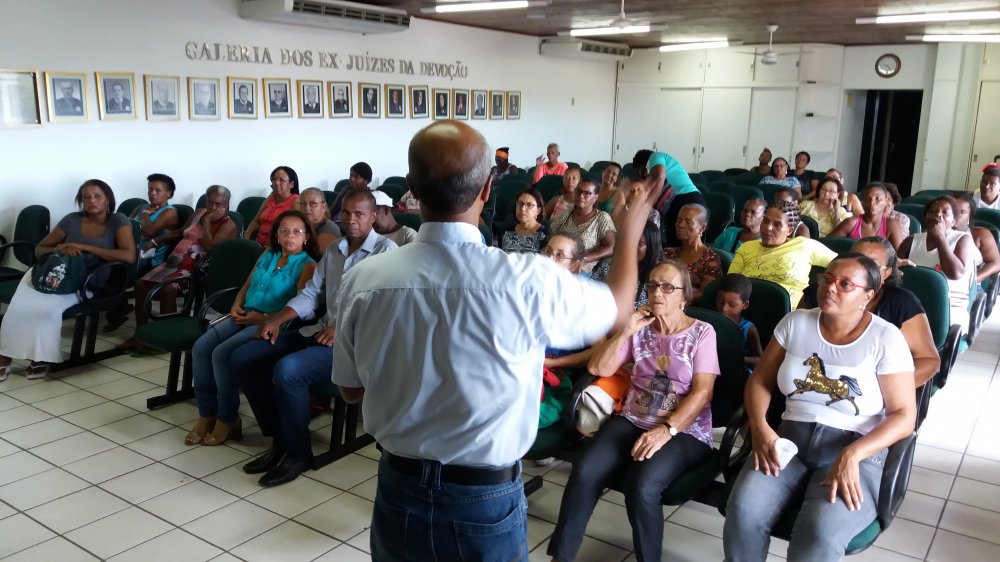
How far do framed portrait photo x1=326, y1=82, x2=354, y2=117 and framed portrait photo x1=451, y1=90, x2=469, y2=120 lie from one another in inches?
69.6

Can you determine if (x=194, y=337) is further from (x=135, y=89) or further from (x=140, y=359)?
A: (x=135, y=89)

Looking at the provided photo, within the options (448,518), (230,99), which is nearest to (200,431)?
(448,518)

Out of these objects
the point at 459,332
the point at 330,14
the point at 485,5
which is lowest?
the point at 459,332

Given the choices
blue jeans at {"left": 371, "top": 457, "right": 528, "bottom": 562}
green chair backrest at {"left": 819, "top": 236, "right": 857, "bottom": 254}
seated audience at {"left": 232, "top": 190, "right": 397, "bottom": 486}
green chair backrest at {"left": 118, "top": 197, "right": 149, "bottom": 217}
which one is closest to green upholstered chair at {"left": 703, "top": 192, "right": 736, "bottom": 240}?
green chair backrest at {"left": 819, "top": 236, "right": 857, "bottom": 254}

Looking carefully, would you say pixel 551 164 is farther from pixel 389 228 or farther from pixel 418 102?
pixel 389 228

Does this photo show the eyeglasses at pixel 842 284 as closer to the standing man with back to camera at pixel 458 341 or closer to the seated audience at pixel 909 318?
the seated audience at pixel 909 318

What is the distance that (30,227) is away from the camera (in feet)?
19.6

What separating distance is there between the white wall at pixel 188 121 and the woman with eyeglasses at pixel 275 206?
63.9 inches

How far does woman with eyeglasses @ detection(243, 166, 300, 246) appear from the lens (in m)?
6.10

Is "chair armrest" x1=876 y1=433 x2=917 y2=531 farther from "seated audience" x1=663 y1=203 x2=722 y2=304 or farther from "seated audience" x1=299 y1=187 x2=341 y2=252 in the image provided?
"seated audience" x1=299 y1=187 x2=341 y2=252

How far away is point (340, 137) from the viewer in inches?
353

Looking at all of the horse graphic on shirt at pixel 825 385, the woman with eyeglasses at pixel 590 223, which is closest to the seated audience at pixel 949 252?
the woman with eyeglasses at pixel 590 223

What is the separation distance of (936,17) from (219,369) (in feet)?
26.6

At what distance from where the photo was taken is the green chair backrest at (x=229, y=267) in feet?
14.6
